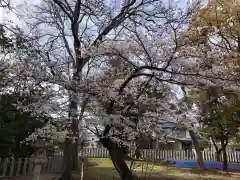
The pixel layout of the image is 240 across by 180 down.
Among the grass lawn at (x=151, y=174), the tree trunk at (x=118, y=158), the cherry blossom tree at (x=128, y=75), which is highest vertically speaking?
the cherry blossom tree at (x=128, y=75)

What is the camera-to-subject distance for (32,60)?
6961 millimetres

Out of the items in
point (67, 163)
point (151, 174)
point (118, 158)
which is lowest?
point (151, 174)

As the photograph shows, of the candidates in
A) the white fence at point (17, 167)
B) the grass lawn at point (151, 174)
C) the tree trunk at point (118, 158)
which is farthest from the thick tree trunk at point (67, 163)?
the tree trunk at point (118, 158)

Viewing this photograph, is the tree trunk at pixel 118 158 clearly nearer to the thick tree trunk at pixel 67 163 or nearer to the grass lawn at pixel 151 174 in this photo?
the grass lawn at pixel 151 174

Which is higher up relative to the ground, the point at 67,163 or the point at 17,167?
the point at 67,163

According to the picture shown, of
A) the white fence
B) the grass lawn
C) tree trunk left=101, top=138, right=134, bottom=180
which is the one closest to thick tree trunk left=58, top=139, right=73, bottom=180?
the grass lawn

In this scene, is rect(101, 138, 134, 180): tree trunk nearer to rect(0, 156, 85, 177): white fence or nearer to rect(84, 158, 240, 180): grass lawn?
rect(84, 158, 240, 180): grass lawn

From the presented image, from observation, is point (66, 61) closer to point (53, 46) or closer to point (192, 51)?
point (53, 46)

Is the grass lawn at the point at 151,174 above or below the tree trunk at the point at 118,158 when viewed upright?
below

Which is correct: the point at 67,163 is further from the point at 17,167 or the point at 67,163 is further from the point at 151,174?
the point at 151,174

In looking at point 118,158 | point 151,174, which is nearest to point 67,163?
point 118,158

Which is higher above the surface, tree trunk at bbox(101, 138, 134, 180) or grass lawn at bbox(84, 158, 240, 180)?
tree trunk at bbox(101, 138, 134, 180)

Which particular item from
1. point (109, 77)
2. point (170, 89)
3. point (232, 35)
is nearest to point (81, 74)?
point (109, 77)

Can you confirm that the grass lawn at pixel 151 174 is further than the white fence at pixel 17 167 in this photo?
Yes
